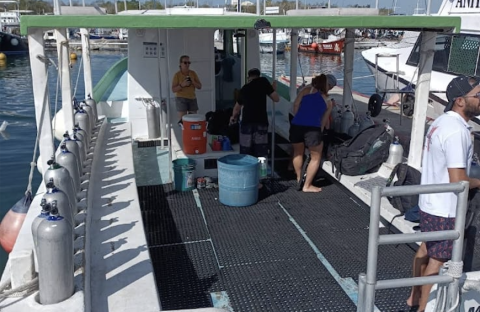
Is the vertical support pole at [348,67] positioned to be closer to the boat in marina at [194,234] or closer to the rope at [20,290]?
the boat in marina at [194,234]

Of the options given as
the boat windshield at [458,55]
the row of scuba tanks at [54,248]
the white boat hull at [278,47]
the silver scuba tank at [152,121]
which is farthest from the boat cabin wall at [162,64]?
the white boat hull at [278,47]

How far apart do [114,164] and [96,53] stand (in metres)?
47.4

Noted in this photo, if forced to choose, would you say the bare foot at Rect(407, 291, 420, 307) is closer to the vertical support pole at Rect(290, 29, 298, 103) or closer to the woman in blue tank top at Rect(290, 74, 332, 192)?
the woman in blue tank top at Rect(290, 74, 332, 192)

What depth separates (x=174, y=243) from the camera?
5.36 meters

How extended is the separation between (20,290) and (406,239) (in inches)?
92.5

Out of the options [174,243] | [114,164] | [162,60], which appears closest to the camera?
[174,243]

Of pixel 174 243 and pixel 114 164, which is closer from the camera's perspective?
pixel 174 243

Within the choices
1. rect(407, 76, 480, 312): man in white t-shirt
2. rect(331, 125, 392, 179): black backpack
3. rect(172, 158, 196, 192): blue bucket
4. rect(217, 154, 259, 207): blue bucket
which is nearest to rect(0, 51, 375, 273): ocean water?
rect(331, 125, 392, 179): black backpack

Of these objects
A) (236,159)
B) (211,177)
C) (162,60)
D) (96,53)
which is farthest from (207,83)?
(96,53)

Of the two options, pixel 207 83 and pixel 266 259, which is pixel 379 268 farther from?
pixel 207 83

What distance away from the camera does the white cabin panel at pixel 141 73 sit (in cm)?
901

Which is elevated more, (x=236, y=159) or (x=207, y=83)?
(x=207, y=83)

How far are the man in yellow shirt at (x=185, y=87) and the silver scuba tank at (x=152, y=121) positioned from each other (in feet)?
1.64

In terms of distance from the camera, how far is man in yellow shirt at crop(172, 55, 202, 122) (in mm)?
8250
